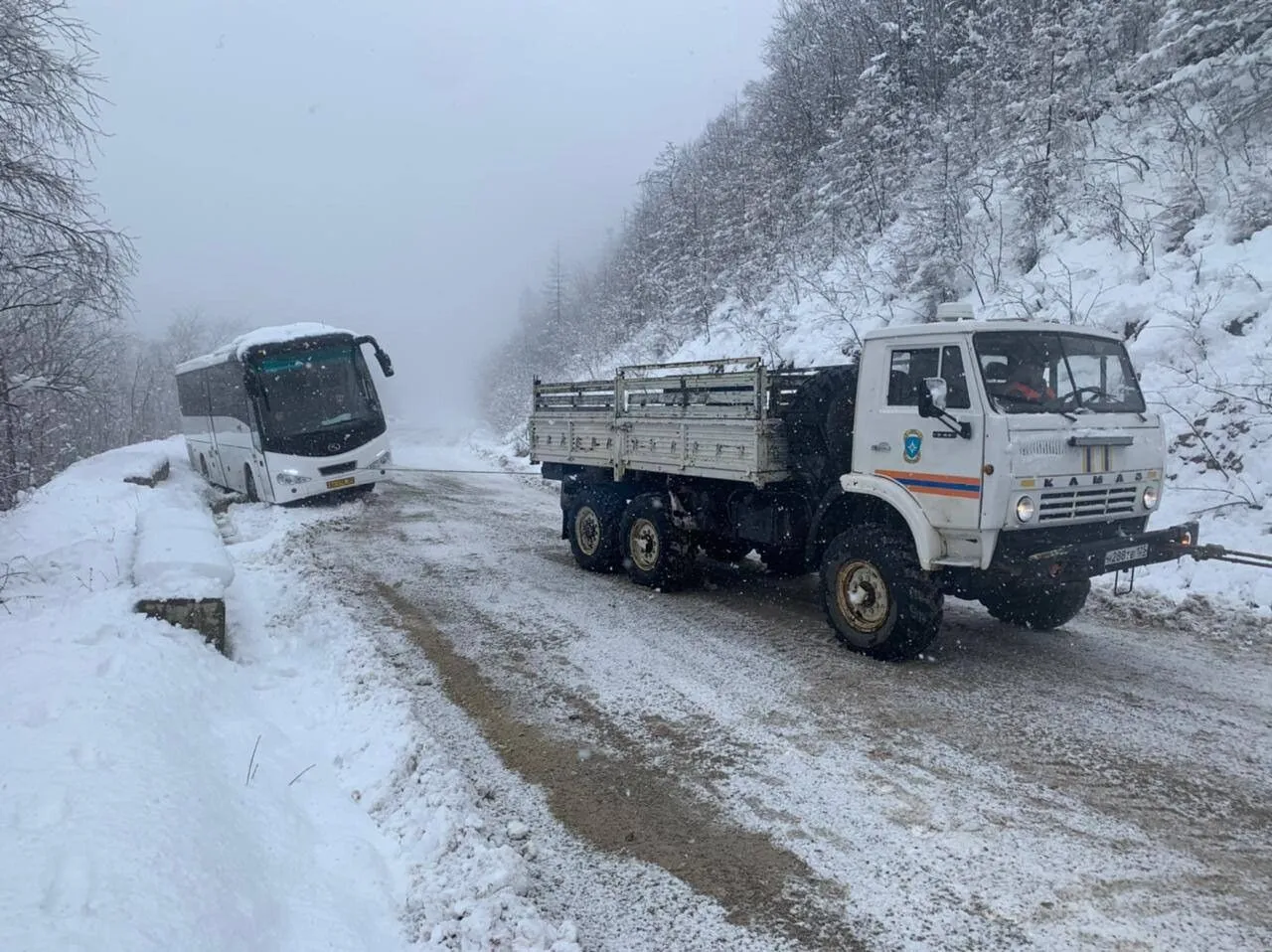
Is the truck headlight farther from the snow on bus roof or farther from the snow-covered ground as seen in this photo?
the snow on bus roof

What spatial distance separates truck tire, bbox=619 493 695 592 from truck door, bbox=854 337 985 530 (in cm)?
251

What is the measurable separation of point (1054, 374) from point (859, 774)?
11.3 feet

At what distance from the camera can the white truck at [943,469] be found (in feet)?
17.8

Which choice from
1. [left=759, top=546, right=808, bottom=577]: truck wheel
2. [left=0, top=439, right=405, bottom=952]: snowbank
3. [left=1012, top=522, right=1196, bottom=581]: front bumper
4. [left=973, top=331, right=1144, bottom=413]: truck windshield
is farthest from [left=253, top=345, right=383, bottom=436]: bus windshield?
[left=1012, top=522, right=1196, bottom=581]: front bumper

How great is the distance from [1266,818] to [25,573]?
404 inches

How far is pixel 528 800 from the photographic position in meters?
4.18

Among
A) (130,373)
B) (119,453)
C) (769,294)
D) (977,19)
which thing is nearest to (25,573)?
(119,453)

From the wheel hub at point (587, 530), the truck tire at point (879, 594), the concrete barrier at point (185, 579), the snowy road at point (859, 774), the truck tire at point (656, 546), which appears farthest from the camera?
the wheel hub at point (587, 530)

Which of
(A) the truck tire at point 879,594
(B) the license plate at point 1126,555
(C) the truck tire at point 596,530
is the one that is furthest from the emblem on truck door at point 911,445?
(C) the truck tire at point 596,530

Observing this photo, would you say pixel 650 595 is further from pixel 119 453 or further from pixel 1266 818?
pixel 119 453

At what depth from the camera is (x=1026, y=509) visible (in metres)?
5.37

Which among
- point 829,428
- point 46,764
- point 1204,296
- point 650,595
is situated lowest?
point 650,595

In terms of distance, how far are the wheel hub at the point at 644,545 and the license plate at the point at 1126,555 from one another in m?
4.35

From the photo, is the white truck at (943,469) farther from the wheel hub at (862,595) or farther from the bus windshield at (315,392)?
the bus windshield at (315,392)
